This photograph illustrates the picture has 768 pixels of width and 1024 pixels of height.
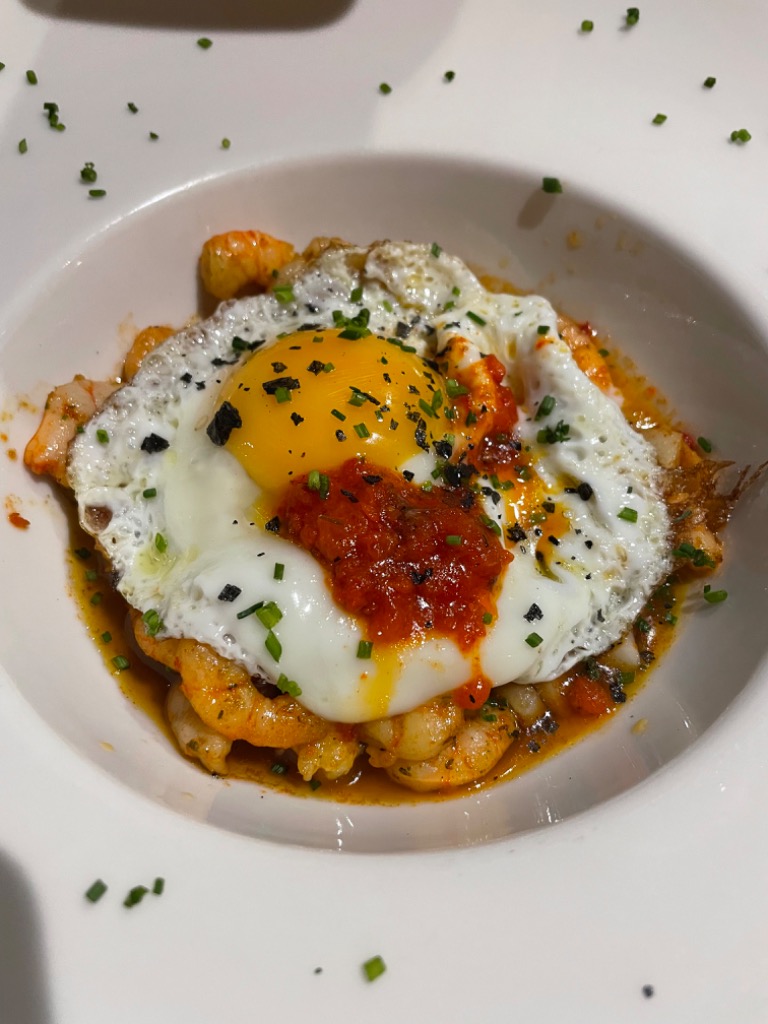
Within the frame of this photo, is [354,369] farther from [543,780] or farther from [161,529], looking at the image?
[543,780]

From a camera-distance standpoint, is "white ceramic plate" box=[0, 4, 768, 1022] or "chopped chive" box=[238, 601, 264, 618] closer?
"white ceramic plate" box=[0, 4, 768, 1022]

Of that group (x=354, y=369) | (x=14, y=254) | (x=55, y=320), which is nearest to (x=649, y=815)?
(x=354, y=369)

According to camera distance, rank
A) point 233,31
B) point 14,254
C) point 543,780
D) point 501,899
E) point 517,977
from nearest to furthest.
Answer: point 517,977 < point 501,899 < point 543,780 < point 14,254 < point 233,31

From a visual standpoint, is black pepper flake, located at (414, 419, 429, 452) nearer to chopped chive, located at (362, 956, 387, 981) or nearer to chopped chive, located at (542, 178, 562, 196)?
chopped chive, located at (542, 178, 562, 196)

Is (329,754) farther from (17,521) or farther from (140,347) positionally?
(140,347)

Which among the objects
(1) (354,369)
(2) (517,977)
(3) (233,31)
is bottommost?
(2) (517,977)

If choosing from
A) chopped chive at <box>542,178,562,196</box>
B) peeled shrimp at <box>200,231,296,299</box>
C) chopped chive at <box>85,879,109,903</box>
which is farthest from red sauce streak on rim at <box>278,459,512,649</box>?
chopped chive at <box>542,178,562,196</box>

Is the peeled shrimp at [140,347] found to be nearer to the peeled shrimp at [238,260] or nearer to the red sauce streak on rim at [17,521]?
the peeled shrimp at [238,260]
